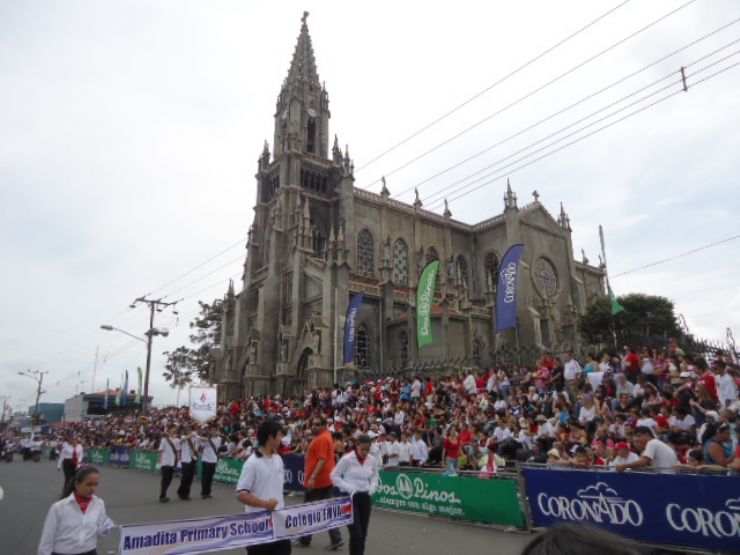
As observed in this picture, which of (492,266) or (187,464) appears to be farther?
(492,266)

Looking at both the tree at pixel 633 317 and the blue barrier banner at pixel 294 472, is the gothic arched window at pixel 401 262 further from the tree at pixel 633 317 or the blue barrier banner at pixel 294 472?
the blue barrier banner at pixel 294 472

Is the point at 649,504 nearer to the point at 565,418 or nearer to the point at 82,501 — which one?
the point at 565,418

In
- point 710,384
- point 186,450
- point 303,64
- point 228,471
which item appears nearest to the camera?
point 710,384

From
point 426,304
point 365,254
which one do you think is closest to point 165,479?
point 426,304

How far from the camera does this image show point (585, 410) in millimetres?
12492

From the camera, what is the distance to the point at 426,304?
24.0m

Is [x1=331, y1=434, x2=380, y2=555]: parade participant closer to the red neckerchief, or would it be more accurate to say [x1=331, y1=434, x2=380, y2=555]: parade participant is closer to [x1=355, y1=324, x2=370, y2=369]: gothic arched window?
the red neckerchief

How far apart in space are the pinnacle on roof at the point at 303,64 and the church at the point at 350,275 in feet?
0.41

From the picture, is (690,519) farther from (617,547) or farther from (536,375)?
(536,375)

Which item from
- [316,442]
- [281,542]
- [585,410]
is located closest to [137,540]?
[281,542]

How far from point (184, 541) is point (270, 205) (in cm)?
4062

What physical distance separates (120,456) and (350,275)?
16.9 metres

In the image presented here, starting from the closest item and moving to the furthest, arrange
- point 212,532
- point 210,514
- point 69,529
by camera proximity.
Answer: point 69,529 → point 212,532 → point 210,514

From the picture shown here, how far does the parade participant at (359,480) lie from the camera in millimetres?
6840
